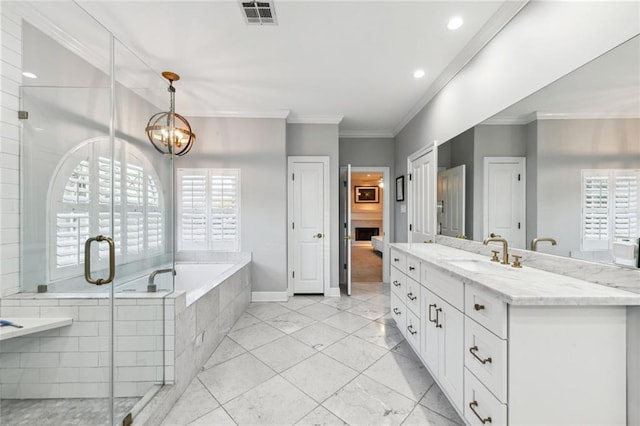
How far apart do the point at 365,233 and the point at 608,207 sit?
27.9 ft

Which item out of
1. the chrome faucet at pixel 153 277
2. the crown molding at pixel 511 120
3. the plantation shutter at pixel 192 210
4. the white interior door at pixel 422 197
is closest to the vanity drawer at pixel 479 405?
the crown molding at pixel 511 120

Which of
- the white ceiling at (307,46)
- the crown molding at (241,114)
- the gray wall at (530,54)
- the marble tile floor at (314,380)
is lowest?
the marble tile floor at (314,380)

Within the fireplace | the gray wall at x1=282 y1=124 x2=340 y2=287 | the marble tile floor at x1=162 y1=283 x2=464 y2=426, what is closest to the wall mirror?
the marble tile floor at x1=162 y1=283 x2=464 y2=426

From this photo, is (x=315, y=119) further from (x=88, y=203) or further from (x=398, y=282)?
(x=88, y=203)

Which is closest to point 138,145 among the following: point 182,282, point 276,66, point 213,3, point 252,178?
point 213,3

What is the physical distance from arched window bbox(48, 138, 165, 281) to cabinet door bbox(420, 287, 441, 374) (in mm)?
2260

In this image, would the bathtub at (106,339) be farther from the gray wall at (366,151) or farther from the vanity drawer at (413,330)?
the gray wall at (366,151)

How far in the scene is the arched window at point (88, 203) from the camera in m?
1.69

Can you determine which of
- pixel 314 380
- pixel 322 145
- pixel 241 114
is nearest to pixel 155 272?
pixel 314 380

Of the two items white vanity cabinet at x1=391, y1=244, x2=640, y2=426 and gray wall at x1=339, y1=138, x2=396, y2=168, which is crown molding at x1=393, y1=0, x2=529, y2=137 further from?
white vanity cabinet at x1=391, y1=244, x2=640, y2=426

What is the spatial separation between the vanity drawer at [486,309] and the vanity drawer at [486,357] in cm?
3

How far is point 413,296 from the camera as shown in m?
2.12

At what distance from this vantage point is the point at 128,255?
1877 mm

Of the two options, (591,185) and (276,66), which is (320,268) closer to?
(276,66)
